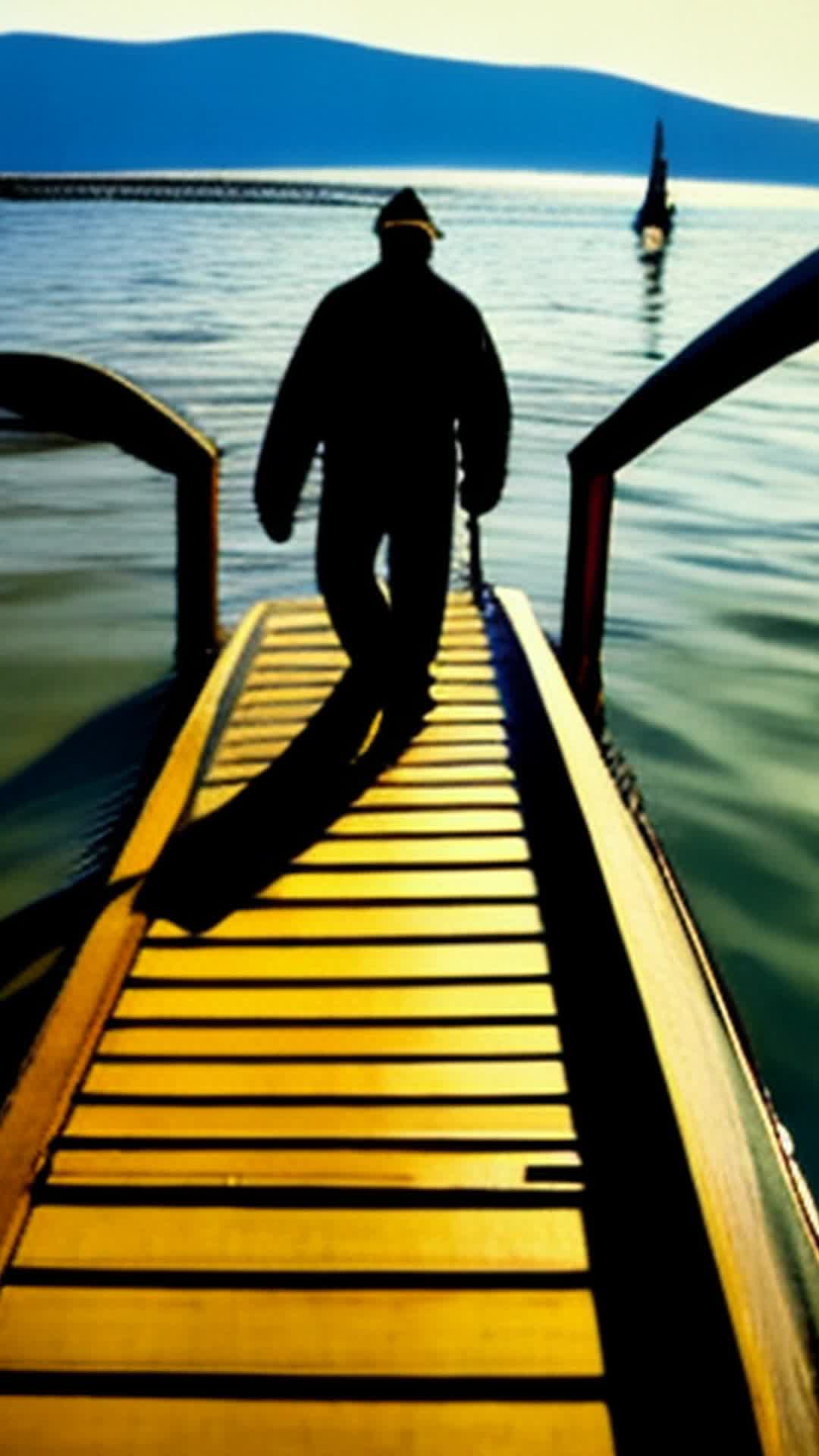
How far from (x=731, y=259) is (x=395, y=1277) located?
227 ft

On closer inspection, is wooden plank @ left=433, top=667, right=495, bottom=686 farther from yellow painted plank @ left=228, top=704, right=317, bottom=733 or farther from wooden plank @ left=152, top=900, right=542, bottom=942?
wooden plank @ left=152, top=900, right=542, bottom=942

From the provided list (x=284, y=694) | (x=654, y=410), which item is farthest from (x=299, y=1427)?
(x=284, y=694)

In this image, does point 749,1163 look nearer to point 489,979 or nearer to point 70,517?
point 489,979

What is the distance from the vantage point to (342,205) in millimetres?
121062

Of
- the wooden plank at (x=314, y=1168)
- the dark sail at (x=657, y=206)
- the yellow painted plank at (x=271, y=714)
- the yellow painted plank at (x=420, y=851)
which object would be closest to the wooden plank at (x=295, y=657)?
the yellow painted plank at (x=271, y=714)

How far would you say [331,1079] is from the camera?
110 inches

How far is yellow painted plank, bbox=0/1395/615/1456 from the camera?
6.35ft

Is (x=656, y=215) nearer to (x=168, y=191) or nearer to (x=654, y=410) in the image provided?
(x=168, y=191)

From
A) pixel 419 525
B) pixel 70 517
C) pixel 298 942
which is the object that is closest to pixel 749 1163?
pixel 298 942

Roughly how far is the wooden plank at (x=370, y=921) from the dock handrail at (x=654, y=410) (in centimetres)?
149

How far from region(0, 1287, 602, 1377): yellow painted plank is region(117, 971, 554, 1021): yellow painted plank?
86 centimetres

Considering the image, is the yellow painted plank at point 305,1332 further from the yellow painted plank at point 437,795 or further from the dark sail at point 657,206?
the dark sail at point 657,206

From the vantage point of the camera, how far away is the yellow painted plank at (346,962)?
320 centimetres

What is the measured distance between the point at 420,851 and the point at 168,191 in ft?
458
